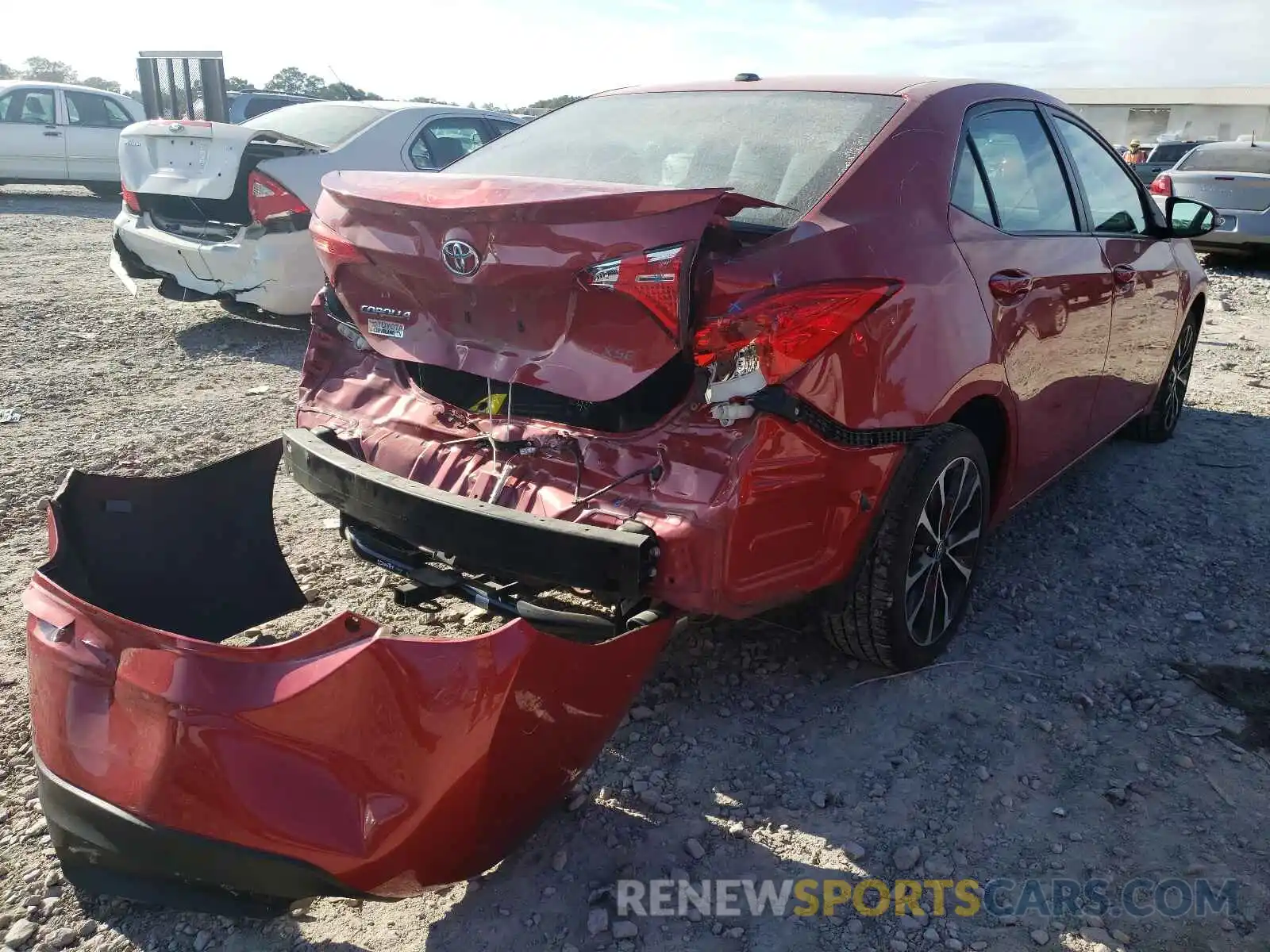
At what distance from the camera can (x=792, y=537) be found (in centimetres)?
245

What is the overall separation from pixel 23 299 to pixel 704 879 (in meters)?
7.69

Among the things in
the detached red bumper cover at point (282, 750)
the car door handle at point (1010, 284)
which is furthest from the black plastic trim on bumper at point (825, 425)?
the detached red bumper cover at point (282, 750)

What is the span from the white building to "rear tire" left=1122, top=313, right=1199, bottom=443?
55338 mm

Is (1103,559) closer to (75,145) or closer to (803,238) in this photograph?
(803,238)

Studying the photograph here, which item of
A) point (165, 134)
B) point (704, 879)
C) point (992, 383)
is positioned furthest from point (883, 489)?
point (165, 134)

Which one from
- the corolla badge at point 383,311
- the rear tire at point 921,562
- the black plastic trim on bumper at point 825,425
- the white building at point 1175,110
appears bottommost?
the rear tire at point 921,562

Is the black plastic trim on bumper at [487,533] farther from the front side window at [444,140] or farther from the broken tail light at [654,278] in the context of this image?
the front side window at [444,140]

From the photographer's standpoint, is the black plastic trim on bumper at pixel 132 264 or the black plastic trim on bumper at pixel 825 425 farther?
the black plastic trim on bumper at pixel 132 264

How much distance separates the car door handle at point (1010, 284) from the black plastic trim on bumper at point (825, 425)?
561 mm

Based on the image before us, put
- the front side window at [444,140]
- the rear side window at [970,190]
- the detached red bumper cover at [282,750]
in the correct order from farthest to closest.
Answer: the front side window at [444,140] < the rear side window at [970,190] < the detached red bumper cover at [282,750]

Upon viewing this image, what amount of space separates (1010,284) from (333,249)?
2.02 m

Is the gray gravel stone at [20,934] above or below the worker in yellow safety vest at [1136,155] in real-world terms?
below

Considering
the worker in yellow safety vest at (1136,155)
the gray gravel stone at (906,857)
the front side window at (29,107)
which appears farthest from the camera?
the worker in yellow safety vest at (1136,155)

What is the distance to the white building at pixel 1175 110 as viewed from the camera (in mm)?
55031
